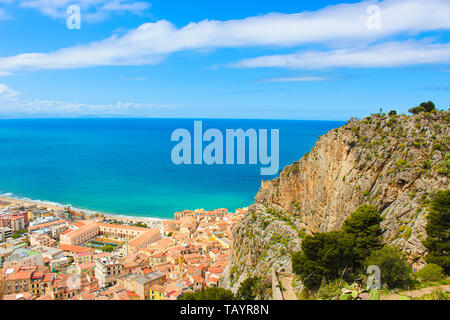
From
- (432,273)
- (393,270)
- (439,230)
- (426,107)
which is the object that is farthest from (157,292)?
(426,107)

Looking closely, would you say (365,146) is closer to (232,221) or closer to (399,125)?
(399,125)

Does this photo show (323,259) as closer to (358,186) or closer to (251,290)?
(251,290)

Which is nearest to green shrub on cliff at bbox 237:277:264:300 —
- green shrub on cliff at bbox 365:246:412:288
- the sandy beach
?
green shrub on cliff at bbox 365:246:412:288

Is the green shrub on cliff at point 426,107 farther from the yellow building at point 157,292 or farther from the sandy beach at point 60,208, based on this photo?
the sandy beach at point 60,208

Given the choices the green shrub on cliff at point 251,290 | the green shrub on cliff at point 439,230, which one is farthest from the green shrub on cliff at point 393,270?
the green shrub on cliff at point 251,290

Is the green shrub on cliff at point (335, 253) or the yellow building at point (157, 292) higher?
the green shrub on cliff at point (335, 253)

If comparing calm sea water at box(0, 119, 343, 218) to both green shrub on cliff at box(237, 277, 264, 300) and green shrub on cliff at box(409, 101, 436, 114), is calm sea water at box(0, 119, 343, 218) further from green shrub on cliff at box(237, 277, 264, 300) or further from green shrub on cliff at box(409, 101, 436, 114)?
green shrub on cliff at box(237, 277, 264, 300)
